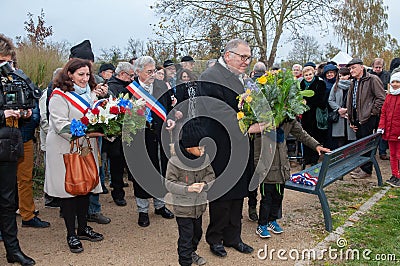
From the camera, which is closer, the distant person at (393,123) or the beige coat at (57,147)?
the beige coat at (57,147)

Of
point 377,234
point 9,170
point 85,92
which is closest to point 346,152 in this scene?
point 377,234

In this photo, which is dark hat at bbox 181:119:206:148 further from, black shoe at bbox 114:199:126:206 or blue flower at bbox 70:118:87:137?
black shoe at bbox 114:199:126:206

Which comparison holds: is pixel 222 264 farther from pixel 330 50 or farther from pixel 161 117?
pixel 330 50

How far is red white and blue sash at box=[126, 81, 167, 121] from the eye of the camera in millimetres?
4656

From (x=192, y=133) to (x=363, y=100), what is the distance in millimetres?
4668

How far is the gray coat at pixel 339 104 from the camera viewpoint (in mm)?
7668

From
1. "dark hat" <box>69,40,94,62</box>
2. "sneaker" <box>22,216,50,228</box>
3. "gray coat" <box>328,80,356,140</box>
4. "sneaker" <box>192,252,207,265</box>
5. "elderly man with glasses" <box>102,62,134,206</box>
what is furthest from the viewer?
"gray coat" <box>328,80,356,140</box>

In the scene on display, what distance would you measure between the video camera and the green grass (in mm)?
3463

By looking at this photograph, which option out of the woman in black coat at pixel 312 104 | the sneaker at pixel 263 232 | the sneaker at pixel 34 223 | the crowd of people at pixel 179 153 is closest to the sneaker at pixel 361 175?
the woman in black coat at pixel 312 104

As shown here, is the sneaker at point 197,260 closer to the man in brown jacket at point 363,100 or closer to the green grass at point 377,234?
the green grass at point 377,234

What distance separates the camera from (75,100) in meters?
4.19

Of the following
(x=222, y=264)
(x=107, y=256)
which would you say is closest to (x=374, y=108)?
(x=222, y=264)

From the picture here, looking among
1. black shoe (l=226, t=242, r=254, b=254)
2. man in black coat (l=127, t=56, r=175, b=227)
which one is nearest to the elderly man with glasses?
man in black coat (l=127, t=56, r=175, b=227)

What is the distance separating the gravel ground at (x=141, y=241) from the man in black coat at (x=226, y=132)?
542 mm
